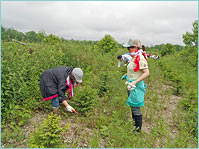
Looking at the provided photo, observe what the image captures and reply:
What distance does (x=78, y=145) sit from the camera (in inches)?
110

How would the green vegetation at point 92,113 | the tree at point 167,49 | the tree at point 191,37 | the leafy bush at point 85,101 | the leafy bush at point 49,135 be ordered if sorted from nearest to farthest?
the leafy bush at point 49,135 < the green vegetation at point 92,113 < the leafy bush at point 85,101 < the tree at point 191,37 < the tree at point 167,49

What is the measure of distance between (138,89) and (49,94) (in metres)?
1.90

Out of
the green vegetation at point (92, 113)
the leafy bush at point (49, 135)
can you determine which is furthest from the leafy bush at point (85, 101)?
the leafy bush at point (49, 135)

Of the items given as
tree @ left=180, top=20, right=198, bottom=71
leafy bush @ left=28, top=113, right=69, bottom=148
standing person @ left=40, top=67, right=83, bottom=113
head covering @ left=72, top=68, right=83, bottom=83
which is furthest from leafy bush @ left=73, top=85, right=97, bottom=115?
tree @ left=180, top=20, right=198, bottom=71

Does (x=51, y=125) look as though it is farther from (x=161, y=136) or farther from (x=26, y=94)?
(x=161, y=136)

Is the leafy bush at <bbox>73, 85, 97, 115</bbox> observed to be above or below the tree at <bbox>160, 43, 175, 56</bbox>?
below

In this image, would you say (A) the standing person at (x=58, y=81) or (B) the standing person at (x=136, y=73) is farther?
(A) the standing person at (x=58, y=81)

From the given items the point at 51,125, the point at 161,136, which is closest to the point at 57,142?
the point at 51,125

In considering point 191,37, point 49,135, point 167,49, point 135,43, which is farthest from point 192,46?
point 167,49

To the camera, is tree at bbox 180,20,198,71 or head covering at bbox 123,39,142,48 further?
tree at bbox 180,20,198,71

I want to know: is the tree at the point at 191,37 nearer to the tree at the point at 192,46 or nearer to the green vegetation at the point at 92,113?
the tree at the point at 192,46

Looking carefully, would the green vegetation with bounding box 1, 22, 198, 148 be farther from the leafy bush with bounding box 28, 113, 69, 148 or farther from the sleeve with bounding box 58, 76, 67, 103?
the sleeve with bounding box 58, 76, 67, 103

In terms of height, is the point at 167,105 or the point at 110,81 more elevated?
the point at 110,81

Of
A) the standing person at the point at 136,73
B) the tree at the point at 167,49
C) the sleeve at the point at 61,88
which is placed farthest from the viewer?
the tree at the point at 167,49
